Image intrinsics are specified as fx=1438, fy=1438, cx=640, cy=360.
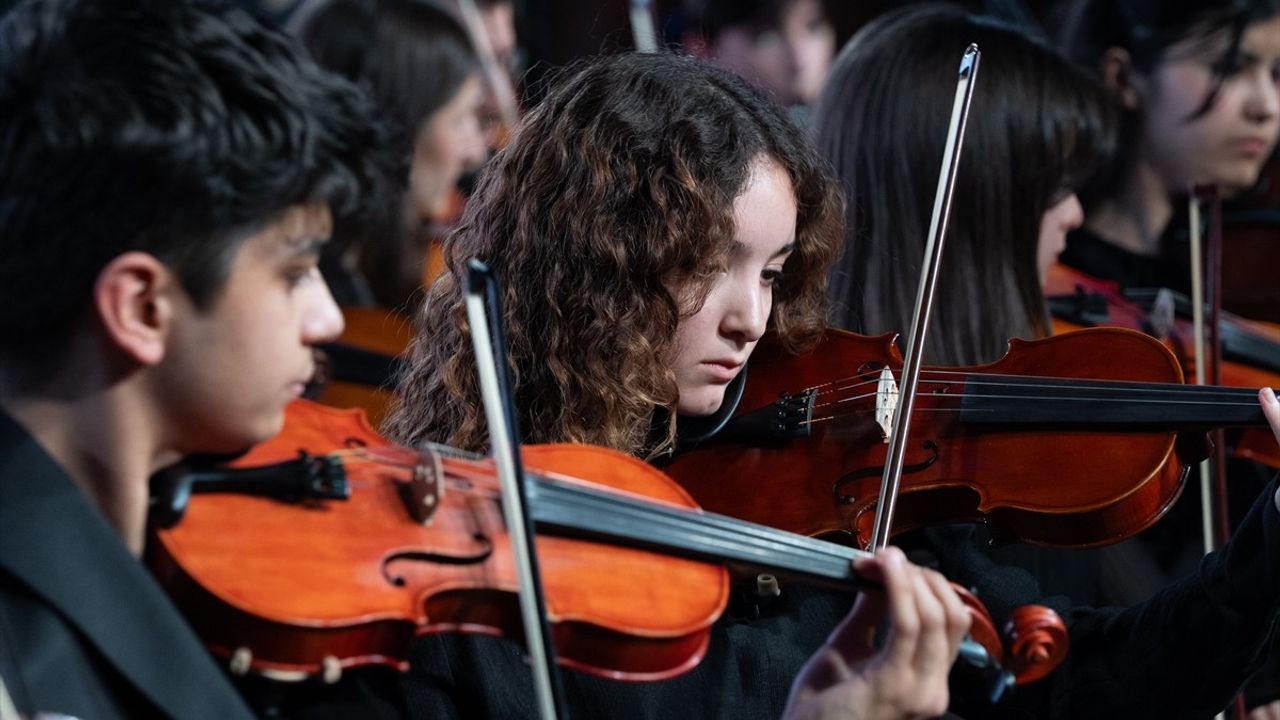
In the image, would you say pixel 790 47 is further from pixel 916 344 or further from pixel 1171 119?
pixel 916 344

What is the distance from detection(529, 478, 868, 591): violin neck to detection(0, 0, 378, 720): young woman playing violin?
0.69 feet

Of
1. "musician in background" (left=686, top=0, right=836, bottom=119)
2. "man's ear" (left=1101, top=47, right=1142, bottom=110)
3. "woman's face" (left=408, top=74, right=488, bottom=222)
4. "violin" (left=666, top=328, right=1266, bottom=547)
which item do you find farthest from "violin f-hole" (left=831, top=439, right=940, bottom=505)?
"musician in background" (left=686, top=0, right=836, bottom=119)

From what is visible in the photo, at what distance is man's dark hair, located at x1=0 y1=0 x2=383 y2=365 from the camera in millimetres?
861

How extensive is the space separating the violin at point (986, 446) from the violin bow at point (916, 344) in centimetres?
4

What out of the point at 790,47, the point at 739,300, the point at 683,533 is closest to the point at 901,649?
the point at 683,533

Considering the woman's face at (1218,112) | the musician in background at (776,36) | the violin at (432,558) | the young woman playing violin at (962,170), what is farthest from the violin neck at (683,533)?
the musician in background at (776,36)

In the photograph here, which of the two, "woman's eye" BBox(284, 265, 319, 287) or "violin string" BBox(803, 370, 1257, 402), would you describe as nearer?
"woman's eye" BBox(284, 265, 319, 287)

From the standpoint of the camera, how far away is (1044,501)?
1407 millimetres

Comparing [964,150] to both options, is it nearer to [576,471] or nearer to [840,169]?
[840,169]

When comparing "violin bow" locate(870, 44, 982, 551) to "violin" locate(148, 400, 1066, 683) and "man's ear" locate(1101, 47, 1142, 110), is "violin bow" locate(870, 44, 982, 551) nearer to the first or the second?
"violin" locate(148, 400, 1066, 683)

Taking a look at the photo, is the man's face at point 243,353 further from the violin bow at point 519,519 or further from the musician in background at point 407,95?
the musician in background at point 407,95

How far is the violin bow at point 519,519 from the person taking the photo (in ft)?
3.10

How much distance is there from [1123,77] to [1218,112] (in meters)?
0.20

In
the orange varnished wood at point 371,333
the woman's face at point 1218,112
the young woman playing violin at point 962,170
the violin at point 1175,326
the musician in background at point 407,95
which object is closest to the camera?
the young woman playing violin at point 962,170
